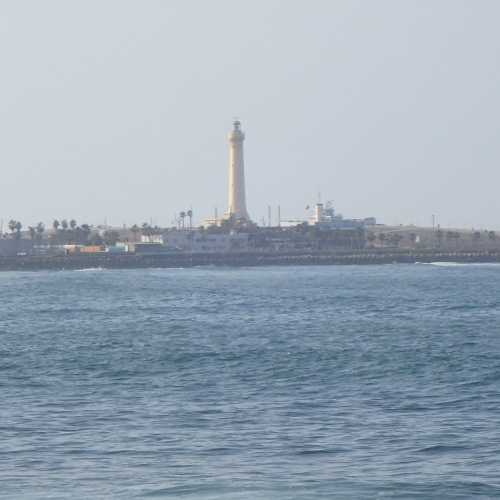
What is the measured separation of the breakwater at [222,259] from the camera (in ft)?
598

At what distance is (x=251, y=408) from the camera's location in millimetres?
28969

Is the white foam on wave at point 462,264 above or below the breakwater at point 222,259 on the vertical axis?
below

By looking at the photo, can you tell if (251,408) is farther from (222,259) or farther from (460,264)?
(460,264)

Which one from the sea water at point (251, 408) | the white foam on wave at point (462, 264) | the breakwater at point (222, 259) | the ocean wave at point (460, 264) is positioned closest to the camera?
the sea water at point (251, 408)

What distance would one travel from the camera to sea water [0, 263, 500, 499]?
2148 centimetres

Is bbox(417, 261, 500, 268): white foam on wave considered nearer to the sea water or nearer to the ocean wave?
the ocean wave

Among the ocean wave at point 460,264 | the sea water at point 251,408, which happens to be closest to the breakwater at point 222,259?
the ocean wave at point 460,264

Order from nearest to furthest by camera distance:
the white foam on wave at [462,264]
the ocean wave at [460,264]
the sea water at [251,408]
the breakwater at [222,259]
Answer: the sea water at [251,408] < the breakwater at [222,259] < the ocean wave at [460,264] < the white foam on wave at [462,264]

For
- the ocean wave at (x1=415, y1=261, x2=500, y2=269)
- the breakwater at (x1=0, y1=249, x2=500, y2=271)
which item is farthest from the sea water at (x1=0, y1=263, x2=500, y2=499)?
the ocean wave at (x1=415, y1=261, x2=500, y2=269)

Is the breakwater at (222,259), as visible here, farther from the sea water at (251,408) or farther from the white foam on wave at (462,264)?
the sea water at (251,408)

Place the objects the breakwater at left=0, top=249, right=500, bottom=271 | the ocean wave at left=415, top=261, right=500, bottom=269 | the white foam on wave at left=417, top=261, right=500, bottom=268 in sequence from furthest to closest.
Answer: the white foam on wave at left=417, top=261, right=500, bottom=268 < the ocean wave at left=415, top=261, right=500, bottom=269 < the breakwater at left=0, top=249, right=500, bottom=271

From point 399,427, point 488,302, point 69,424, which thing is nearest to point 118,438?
point 69,424

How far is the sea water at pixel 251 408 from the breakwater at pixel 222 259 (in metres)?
120

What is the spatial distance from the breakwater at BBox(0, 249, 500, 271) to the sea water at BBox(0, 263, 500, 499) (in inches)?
4723
